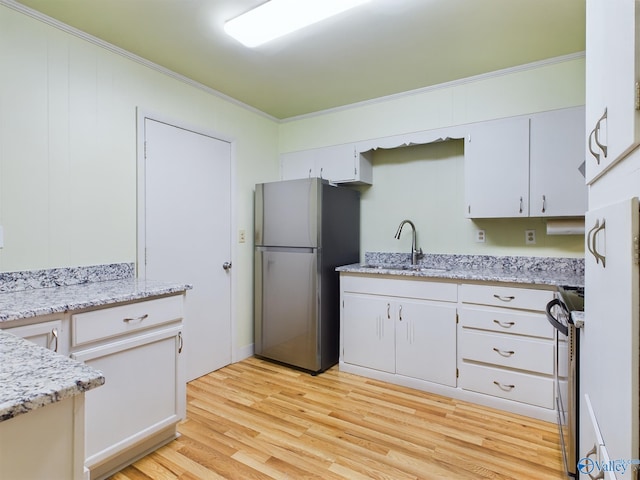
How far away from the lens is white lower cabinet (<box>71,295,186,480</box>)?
1622 mm

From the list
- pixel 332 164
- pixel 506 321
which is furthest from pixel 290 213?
pixel 506 321

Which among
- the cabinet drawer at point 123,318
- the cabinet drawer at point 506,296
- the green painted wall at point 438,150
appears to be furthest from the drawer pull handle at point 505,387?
the cabinet drawer at point 123,318

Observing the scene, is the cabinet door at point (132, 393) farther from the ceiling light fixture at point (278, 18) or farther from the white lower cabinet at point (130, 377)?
the ceiling light fixture at point (278, 18)

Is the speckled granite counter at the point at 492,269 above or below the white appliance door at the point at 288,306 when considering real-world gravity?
above

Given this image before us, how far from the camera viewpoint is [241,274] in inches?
130

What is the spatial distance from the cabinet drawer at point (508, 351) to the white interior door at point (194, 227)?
6.58 ft

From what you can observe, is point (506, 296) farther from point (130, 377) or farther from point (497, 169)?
point (130, 377)

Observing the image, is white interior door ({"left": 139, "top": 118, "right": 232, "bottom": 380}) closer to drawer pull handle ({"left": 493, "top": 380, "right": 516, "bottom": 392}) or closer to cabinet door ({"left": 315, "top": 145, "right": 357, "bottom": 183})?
cabinet door ({"left": 315, "top": 145, "right": 357, "bottom": 183})

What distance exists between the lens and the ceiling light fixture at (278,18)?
1.82m

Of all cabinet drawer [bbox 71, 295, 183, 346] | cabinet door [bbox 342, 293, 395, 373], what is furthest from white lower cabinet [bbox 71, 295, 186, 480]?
cabinet door [bbox 342, 293, 395, 373]

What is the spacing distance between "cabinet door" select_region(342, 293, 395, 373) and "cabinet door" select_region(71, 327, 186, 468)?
1.42 m

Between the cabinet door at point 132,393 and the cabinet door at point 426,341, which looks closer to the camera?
the cabinet door at point 132,393

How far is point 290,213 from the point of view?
3086 millimetres

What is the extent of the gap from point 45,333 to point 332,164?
259 centimetres
